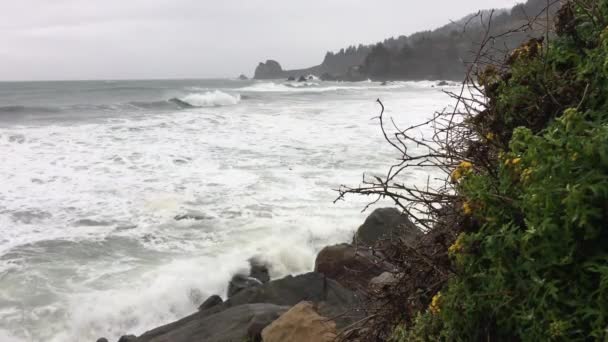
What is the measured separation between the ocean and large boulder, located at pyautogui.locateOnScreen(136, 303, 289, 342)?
998 mm

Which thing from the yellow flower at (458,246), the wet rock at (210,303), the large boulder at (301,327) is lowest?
the wet rock at (210,303)

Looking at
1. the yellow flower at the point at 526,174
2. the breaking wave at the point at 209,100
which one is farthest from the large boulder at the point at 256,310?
the breaking wave at the point at 209,100

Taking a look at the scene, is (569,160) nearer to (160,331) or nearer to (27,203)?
(160,331)

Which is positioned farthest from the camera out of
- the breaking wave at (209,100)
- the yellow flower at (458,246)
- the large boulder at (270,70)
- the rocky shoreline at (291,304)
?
the large boulder at (270,70)

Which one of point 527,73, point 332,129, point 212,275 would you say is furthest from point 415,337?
point 332,129

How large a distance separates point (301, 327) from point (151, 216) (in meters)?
6.07

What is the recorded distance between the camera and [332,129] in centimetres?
1894

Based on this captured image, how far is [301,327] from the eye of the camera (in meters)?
3.58

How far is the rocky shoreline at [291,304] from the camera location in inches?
142

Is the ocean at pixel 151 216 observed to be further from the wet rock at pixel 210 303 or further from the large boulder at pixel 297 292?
the large boulder at pixel 297 292

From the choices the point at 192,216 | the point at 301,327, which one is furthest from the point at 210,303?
the point at 192,216

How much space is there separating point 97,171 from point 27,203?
2667mm

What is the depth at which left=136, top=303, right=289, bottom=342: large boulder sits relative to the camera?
14.0 feet

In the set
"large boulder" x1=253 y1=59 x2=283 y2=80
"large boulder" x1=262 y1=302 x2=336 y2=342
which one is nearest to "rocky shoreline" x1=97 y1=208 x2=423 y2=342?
"large boulder" x1=262 y1=302 x2=336 y2=342
